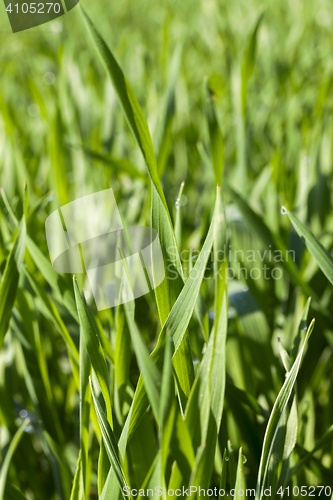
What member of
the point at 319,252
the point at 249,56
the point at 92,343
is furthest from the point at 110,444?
the point at 249,56

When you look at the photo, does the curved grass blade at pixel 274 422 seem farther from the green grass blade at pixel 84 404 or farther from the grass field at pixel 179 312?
the green grass blade at pixel 84 404

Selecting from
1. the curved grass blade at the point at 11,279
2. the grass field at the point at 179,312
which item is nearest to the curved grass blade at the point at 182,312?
the grass field at the point at 179,312

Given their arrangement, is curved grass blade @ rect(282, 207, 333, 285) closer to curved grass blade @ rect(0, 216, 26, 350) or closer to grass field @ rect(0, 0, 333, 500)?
grass field @ rect(0, 0, 333, 500)

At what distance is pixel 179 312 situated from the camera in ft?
0.70

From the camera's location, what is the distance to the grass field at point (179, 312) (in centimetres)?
21

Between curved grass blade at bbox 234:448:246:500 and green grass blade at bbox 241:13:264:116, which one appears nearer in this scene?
curved grass blade at bbox 234:448:246:500

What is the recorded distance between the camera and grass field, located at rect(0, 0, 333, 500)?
21 centimetres

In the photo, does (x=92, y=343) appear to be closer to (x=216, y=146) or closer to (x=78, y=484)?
(x=78, y=484)

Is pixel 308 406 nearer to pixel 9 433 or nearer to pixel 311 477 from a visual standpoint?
pixel 311 477

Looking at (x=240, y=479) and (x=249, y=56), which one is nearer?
(x=240, y=479)

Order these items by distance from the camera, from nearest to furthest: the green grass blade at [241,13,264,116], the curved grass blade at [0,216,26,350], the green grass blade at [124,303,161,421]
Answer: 1. the green grass blade at [124,303,161,421]
2. the curved grass blade at [0,216,26,350]
3. the green grass blade at [241,13,264,116]

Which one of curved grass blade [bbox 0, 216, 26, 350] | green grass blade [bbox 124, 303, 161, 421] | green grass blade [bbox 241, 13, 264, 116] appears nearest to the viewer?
green grass blade [bbox 124, 303, 161, 421]

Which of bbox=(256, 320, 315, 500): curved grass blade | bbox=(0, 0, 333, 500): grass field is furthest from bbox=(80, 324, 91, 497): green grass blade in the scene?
bbox=(256, 320, 315, 500): curved grass blade

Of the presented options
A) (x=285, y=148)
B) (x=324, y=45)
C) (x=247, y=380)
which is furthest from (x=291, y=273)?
(x=324, y=45)
